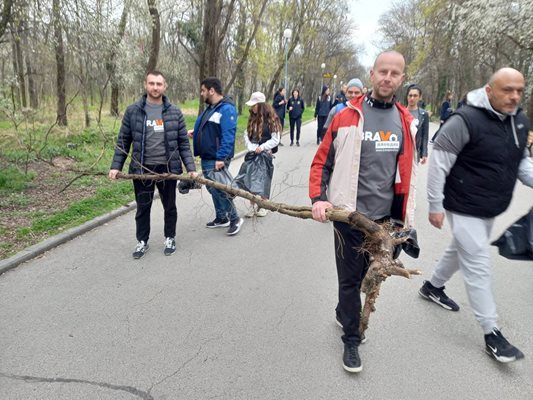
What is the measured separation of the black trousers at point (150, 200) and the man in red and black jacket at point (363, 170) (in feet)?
7.79

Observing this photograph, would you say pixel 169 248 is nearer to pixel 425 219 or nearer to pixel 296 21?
pixel 425 219

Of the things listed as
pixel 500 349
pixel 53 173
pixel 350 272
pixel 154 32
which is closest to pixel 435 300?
pixel 500 349

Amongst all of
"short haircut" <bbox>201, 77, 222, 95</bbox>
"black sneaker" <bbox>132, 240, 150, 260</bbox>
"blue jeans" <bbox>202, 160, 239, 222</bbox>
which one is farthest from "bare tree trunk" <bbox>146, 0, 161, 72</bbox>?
"black sneaker" <bbox>132, 240, 150, 260</bbox>

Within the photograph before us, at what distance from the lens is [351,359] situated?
2832mm

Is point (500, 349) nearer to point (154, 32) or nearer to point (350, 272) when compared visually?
point (350, 272)

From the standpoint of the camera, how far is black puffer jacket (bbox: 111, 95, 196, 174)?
4.40m

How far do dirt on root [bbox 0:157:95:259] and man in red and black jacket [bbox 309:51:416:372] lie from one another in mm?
2882

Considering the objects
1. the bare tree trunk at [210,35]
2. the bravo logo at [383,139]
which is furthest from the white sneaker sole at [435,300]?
the bare tree trunk at [210,35]

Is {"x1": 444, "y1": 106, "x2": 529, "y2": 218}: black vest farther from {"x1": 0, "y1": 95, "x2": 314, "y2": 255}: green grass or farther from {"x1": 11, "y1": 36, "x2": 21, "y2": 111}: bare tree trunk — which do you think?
{"x1": 11, "y1": 36, "x2": 21, "y2": 111}: bare tree trunk

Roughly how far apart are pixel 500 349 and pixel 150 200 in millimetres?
3691

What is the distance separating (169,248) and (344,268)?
2701 mm

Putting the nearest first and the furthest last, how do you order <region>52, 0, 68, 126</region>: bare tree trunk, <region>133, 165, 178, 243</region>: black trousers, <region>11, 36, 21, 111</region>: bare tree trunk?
1. <region>133, 165, 178, 243</region>: black trousers
2. <region>52, 0, 68, 126</region>: bare tree trunk
3. <region>11, 36, 21, 111</region>: bare tree trunk

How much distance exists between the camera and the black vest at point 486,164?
277 centimetres

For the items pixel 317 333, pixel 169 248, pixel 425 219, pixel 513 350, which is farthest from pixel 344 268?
pixel 425 219
